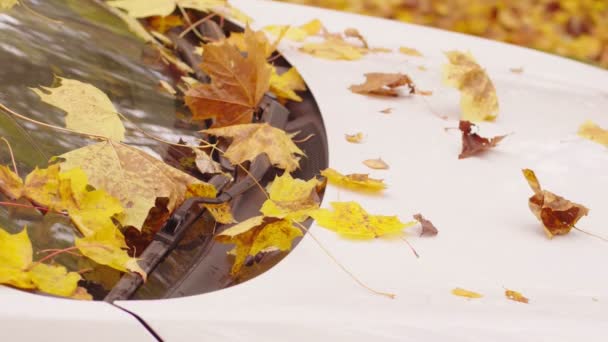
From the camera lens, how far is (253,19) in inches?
91.6

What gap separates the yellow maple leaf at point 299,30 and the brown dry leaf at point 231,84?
1.67 feet

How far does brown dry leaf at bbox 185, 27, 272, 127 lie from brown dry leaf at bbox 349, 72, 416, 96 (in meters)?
0.26

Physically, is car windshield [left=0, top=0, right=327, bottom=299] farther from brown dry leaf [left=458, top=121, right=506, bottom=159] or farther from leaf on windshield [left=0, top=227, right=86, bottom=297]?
brown dry leaf [left=458, top=121, right=506, bottom=159]

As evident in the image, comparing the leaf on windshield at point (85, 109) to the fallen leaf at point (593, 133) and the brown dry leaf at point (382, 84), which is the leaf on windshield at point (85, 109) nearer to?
the brown dry leaf at point (382, 84)

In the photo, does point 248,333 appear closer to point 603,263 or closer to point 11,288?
Result: point 11,288

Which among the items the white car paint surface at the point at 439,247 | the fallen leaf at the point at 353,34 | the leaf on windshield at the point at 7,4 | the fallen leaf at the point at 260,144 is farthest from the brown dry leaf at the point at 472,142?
the leaf on windshield at the point at 7,4

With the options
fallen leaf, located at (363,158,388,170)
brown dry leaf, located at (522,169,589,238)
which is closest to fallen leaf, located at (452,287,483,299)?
brown dry leaf, located at (522,169,589,238)

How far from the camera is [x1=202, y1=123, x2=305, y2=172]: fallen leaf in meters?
1.50

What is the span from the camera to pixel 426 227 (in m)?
1.26

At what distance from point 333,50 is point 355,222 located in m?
0.98

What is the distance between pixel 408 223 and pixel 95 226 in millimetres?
420

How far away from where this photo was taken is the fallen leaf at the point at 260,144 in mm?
1495

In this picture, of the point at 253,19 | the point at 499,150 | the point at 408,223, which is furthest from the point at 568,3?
the point at 408,223

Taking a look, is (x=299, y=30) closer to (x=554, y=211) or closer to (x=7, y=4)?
(x=7, y=4)
